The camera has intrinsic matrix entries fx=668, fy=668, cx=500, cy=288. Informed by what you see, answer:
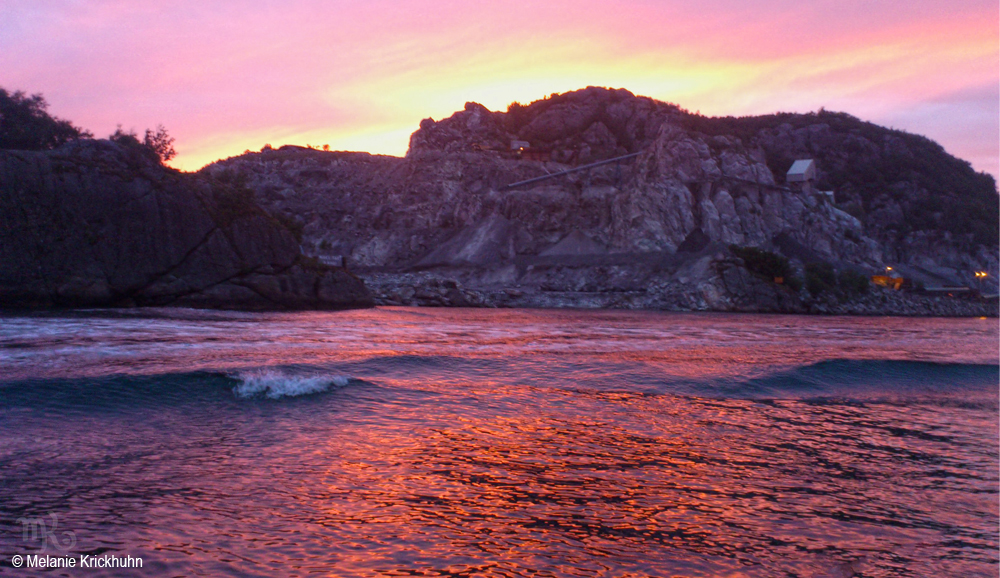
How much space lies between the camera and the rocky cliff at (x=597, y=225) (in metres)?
62.2

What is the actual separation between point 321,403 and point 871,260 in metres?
87.8

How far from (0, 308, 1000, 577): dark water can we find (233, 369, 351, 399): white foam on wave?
0.04m

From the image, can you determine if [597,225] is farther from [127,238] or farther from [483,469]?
[483,469]

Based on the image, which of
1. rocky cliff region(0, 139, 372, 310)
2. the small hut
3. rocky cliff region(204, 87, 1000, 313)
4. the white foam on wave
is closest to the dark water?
the white foam on wave

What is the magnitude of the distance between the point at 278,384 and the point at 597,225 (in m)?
71.5

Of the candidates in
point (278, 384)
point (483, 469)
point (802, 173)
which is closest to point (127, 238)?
point (278, 384)

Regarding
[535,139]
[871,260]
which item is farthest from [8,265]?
[535,139]

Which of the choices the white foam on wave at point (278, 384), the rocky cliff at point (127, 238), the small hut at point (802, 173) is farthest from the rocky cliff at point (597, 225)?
the white foam on wave at point (278, 384)

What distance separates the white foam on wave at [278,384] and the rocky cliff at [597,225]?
42890mm

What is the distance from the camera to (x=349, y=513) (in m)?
5.68

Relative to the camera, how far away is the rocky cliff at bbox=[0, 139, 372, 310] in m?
30.8

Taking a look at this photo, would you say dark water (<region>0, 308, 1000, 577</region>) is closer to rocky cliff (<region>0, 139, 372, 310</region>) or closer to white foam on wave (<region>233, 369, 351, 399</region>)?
white foam on wave (<region>233, 369, 351, 399</region>)

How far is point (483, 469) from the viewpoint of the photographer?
7.09 m

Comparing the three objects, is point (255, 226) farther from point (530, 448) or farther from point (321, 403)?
point (530, 448)
